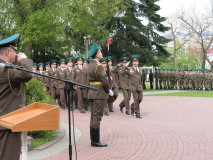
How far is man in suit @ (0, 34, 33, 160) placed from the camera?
3336mm

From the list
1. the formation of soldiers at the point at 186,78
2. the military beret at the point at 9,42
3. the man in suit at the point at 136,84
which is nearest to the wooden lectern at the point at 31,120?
the military beret at the point at 9,42

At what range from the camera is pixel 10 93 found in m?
3.48

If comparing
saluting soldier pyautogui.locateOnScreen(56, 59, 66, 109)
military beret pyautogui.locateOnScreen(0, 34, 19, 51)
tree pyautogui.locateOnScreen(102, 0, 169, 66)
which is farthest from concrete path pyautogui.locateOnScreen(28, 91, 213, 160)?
tree pyautogui.locateOnScreen(102, 0, 169, 66)

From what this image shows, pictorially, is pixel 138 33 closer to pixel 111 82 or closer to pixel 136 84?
pixel 111 82

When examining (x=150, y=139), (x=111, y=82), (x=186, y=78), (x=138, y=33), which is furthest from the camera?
(x=186, y=78)

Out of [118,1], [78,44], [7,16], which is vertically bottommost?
[78,44]

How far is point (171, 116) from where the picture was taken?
1095 cm

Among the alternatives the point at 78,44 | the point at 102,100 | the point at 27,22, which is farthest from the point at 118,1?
the point at 102,100

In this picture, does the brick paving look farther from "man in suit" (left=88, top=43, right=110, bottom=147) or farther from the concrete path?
"man in suit" (left=88, top=43, right=110, bottom=147)

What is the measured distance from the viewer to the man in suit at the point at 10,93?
10.9 ft

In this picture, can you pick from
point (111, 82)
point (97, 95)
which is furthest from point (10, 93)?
point (111, 82)

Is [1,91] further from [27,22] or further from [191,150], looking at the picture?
[27,22]

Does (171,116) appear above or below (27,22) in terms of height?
below

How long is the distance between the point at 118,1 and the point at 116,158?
2065 cm
